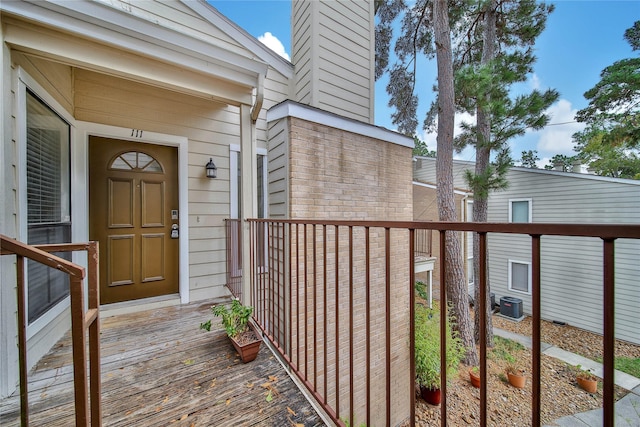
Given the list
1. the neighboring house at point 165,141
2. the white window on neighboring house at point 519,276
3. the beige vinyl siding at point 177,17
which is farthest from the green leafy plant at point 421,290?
the beige vinyl siding at point 177,17

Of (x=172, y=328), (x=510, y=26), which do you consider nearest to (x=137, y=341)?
(x=172, y=328)

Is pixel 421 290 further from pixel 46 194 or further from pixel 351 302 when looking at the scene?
pixel 46 194

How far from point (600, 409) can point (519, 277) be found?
3.82 m

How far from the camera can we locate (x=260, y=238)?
2445 mm

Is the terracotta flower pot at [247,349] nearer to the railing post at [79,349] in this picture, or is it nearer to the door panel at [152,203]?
the railing post at [79,349]

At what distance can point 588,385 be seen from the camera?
4355 millimetres

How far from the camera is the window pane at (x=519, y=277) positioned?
7785mm

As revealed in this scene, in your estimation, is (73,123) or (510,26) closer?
(73,123)

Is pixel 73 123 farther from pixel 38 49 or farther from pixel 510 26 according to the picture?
pixel 510 26

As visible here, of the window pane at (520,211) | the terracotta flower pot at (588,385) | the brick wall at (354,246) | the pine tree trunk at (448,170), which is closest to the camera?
the brick wall at (354,246)

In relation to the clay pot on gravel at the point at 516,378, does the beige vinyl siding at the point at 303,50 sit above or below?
above

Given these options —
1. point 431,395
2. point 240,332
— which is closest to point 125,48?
point 240,332

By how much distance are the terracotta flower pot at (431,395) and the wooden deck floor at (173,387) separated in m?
3.15

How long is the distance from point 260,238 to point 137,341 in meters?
1.39
